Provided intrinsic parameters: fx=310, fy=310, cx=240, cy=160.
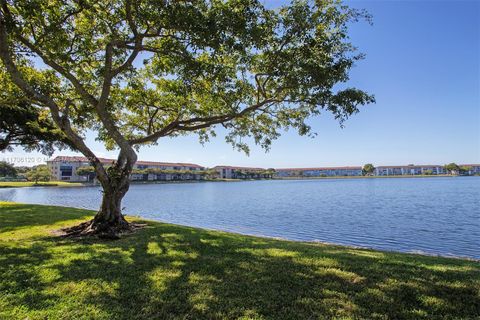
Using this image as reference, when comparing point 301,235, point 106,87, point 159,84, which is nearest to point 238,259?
point 106,87

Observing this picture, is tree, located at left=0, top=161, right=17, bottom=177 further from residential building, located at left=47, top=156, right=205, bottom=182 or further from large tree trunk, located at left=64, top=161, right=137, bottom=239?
large tree trunk, located at left=64, top=161, right=137, bottom=239

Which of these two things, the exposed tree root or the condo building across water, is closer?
the exposed tree root

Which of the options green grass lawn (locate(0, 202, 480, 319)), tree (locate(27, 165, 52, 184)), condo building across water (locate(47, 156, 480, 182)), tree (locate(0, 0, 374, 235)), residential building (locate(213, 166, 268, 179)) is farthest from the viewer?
residential building (locate(213, 166, 268, 179))

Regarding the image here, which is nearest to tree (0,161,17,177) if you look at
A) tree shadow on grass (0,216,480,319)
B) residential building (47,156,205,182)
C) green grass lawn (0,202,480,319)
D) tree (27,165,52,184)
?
tree (27,165,52,184)

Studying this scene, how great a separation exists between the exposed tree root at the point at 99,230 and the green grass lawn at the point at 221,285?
2100 millimetres

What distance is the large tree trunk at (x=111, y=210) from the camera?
10789mm

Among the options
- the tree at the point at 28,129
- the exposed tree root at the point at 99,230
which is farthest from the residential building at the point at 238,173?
the exposed tree root at the point at 99,230

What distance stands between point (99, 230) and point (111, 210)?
820 millimetres

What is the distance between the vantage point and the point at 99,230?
1067cm

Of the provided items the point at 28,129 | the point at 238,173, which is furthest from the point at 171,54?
the point at 238,173

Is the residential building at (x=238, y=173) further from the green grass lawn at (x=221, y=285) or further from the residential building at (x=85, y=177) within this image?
the green grass lawn at (x=221, y=285)

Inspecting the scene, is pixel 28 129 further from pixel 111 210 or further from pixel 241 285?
pixel 241 285

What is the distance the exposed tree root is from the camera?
10.3m

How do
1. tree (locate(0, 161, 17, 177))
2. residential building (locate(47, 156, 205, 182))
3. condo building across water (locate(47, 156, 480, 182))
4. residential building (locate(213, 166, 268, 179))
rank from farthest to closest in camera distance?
1. residential building (locate(213, 166, 268, 179))
2. condo building across water (locate(47, 156, 480, 182))
3. residential building (locate(47, 156, 205, 182))
4. tree (locate(0, 161, 17, 177))
